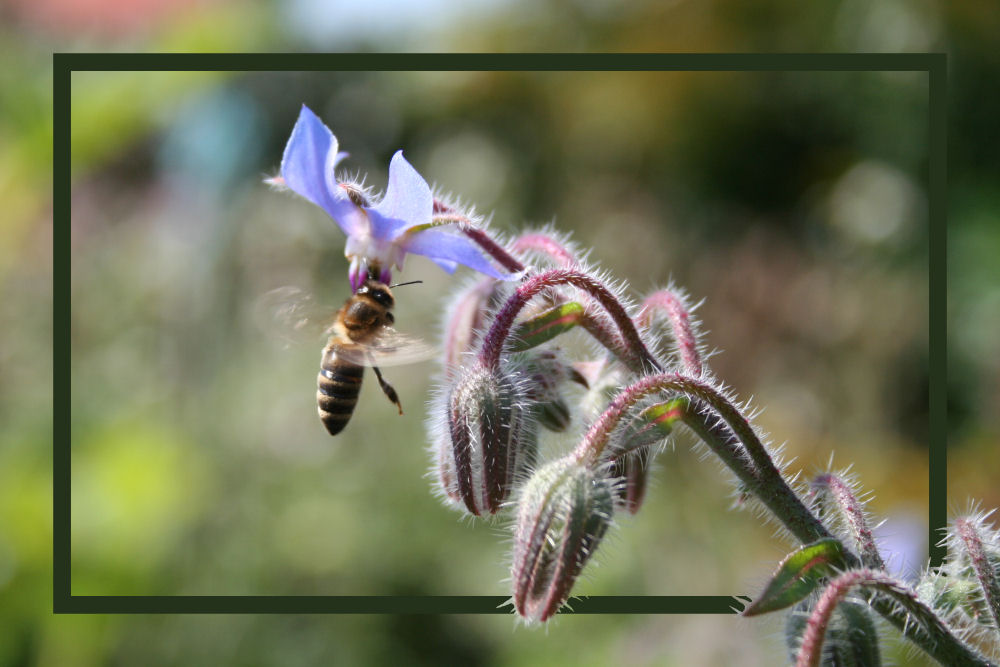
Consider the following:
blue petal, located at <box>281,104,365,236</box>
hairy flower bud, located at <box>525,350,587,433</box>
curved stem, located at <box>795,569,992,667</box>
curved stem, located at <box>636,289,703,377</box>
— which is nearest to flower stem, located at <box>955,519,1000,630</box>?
curved stem, located at <box>795,569,992,667</box>

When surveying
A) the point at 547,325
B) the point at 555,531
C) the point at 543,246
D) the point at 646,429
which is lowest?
the point at 555,531

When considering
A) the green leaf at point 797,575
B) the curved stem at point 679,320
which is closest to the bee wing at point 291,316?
the curved stem at point 679,320

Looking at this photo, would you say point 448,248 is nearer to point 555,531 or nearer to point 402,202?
point 402,202

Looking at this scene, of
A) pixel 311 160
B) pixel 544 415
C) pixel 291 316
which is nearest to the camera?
pixel 311 160

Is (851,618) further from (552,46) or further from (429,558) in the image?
(552,46)

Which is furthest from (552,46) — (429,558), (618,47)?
(429,558)

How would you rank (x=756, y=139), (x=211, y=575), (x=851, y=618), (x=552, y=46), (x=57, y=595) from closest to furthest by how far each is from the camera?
(x=851, y=618) < (x=57, y=595) < (x=211, y=575) < (x=756, y=139) < (x=552, y=46)

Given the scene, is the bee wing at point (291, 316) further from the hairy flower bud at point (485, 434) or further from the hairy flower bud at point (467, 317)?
the hairy flower bud at point (485, 434)

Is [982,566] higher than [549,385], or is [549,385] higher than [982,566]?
[549,385]

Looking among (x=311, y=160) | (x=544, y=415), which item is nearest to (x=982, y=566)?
(x=544, y=415)
